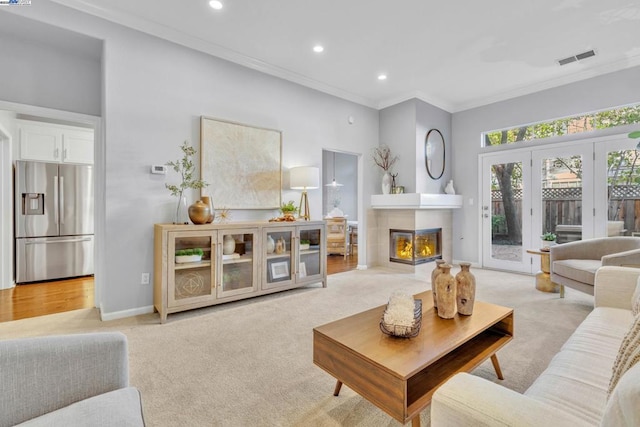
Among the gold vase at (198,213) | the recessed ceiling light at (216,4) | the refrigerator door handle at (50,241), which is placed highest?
the recessed ceiling light at (216,4)

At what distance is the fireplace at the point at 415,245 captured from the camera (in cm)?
495

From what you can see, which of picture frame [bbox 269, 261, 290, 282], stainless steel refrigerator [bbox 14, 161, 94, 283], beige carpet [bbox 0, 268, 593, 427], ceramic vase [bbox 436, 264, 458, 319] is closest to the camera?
beige carpet [bbox 0, 268, 593, 427]

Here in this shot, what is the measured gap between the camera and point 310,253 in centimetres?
402

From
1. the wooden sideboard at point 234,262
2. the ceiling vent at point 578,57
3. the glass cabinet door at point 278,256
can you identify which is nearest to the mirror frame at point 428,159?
the ceiling vent at point 578,57

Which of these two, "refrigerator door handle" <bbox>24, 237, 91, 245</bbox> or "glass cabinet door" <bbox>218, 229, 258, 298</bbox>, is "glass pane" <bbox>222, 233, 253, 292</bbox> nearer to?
"glass cabinet door" <bbox>218, 229, 258, 298</bbox>

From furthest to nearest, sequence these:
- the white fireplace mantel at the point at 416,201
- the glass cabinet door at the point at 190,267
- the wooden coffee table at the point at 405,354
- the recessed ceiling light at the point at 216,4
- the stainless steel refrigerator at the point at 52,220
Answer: the white fireplace mantel at the point at 416,201 < the stainless steel refrigerator at the point at 52,220 < the glass cabinet door at the point at 190,267 < the recessed ceiling light at the point at 216,4 < the wooden coffee table at the point at 405,354

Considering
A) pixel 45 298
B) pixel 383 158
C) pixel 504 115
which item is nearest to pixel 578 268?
pixel 504 115

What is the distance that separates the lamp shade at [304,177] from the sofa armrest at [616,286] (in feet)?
9.61

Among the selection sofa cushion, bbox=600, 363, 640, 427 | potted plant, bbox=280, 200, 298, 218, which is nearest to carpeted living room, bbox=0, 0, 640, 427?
sofa cushion, bbox=600, 363, 640, 427

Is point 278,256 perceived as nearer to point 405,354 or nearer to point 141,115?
point 141,115

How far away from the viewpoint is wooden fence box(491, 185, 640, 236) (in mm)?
3895

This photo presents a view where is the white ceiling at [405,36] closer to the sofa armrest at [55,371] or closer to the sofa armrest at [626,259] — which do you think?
the sofa armrest at [626,259]

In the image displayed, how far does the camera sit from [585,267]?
9.77 ft

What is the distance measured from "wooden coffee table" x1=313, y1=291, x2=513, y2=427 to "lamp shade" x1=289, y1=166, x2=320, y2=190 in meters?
2.40
